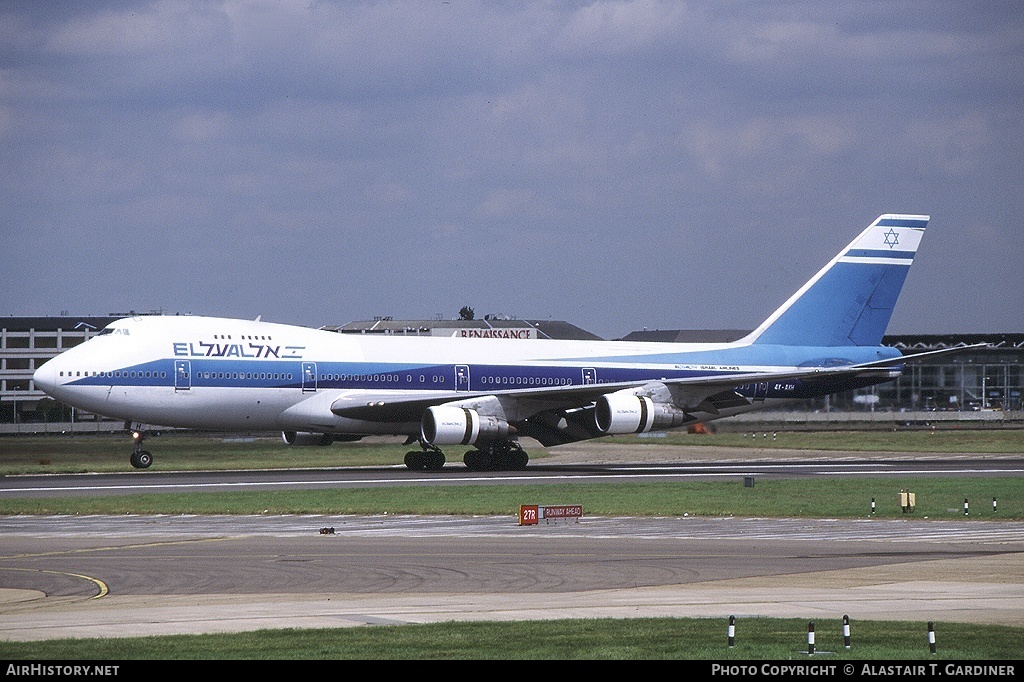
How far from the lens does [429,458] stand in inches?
2232

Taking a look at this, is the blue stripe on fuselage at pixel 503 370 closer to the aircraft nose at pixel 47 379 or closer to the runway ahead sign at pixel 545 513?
the aircraft nose at pixel 47 379

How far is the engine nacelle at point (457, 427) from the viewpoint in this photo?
175 ft

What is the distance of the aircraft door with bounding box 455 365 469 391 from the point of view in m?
57.7

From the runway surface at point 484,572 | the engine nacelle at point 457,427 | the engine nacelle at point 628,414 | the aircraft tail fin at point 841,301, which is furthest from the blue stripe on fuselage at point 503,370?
the runway surface at point 484,572

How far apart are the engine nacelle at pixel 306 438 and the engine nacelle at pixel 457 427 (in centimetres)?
523

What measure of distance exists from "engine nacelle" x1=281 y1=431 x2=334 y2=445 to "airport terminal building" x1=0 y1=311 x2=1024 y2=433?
967 cm

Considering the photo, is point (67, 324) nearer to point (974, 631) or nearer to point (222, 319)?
point (222, 319)

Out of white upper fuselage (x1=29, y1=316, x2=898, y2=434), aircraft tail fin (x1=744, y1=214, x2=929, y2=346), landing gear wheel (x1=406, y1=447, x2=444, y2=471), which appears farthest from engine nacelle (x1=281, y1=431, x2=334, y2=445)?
aircraft tail fin (x1=744, y1=214, x2=929, y2=346)

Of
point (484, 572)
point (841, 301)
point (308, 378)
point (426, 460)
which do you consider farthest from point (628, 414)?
point (484, 572)

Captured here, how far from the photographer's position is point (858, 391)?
88688 millimetres

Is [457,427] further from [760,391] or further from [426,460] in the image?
[760,391]

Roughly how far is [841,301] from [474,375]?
19.1m

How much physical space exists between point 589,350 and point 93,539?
1286 inches
